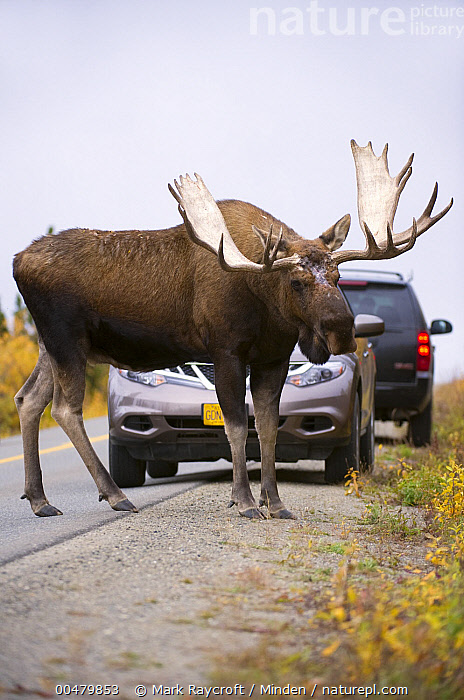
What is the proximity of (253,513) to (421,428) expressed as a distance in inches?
319

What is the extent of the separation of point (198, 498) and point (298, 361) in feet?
6.60

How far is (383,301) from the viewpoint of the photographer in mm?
13453

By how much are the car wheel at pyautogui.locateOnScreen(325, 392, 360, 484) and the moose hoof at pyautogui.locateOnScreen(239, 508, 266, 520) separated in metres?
2.43

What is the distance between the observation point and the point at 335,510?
723 cm

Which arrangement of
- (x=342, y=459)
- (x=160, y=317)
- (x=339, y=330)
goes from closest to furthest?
(x=339, y=330)
(x=160, y=317)
(x=342, y=459)

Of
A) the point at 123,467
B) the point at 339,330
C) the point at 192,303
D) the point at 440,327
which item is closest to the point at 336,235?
the point at 339,330

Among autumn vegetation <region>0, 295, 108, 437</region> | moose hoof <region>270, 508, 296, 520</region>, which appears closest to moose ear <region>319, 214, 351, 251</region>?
moose hoof <region>270, 508, 296, 520</region>

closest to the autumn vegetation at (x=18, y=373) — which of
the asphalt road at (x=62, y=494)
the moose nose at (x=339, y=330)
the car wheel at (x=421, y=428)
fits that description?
the asphalt road at (x=62, y=494)

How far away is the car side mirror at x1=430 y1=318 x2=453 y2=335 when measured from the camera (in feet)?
47.7

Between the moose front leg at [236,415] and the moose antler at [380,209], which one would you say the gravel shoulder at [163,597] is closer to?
the moose front leg at [236,415]

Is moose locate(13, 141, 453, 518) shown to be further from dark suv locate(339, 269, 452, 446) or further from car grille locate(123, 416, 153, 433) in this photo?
dark suv locate(339, 269, 452, 446)

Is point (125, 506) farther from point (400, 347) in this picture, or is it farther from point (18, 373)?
point (18, 373)

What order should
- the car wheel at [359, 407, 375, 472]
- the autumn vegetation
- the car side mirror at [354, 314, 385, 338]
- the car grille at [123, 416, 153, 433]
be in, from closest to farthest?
the car grille at [123, 416, 153, 433], the car side mirror at [354, 314, 385, 338], the car wheel at [359, 407, 375, 472], the autumn vegetation

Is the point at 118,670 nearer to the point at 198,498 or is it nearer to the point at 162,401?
the point at 198,498
